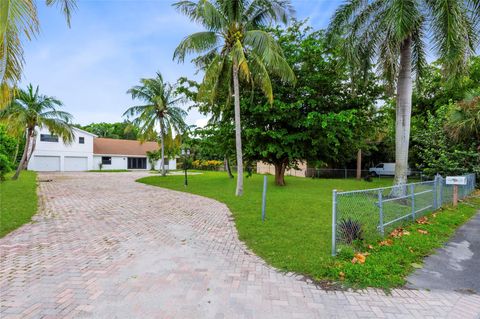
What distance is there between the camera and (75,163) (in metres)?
31.0

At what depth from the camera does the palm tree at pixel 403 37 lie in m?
8.01

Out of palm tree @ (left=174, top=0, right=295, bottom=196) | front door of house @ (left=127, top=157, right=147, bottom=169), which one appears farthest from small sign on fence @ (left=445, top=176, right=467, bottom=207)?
front door of house @ (left=127, top=157, right=147, bottom=169)

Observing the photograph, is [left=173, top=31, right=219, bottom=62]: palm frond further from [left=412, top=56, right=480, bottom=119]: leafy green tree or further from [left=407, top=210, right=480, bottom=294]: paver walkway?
[left=412, top=56, right=480, bottom=119]: leafy green tree

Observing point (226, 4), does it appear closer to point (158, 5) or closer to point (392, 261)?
point (158, 5)

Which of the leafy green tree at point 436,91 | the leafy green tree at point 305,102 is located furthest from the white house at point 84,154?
the leafy green tree at point 436,91

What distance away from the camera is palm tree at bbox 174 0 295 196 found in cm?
1062

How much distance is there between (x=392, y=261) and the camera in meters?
4.29

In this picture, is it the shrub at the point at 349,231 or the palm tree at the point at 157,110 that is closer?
the shrub at the point at 349,231

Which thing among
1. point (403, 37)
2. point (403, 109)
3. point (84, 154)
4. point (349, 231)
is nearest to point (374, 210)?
point (349, 231)

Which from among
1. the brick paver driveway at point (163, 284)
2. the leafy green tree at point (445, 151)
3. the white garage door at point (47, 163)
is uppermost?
the leafy green tree at point (445, 151)

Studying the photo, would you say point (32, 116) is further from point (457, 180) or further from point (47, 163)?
point (457, 180)

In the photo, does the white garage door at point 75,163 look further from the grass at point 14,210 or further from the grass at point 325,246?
the grass at point 325,246

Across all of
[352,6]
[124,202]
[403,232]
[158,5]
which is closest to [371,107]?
[352,6]

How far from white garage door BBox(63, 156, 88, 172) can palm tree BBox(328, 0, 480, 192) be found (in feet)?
103
